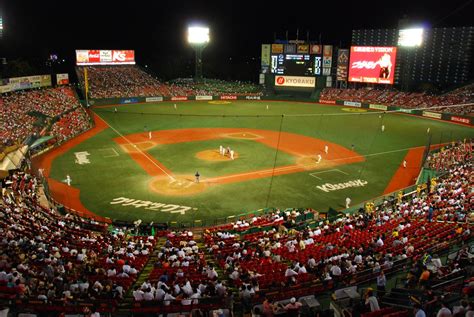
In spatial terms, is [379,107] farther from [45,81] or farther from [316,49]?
[45,81]

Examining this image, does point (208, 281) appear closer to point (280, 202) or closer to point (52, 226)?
point (52, 226)

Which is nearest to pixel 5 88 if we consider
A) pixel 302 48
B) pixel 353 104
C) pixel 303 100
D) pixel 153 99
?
Result: pixel 153 99

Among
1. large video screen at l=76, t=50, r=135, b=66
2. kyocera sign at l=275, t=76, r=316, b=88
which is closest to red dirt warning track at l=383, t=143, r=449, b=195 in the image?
kyocera sign at l=275, t=76, r=316, b=88

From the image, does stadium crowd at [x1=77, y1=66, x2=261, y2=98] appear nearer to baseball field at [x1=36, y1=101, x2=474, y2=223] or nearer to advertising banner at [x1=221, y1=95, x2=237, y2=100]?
advertising banner at [x1=221, y1=95, x2=237, y2=100]

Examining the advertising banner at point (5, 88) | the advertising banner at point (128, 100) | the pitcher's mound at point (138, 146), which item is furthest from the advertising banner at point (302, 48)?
the advertising banner at point (5, 88)

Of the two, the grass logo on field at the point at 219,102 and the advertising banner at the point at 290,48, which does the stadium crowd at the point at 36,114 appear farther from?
the advertising banner at the point at 290,48
